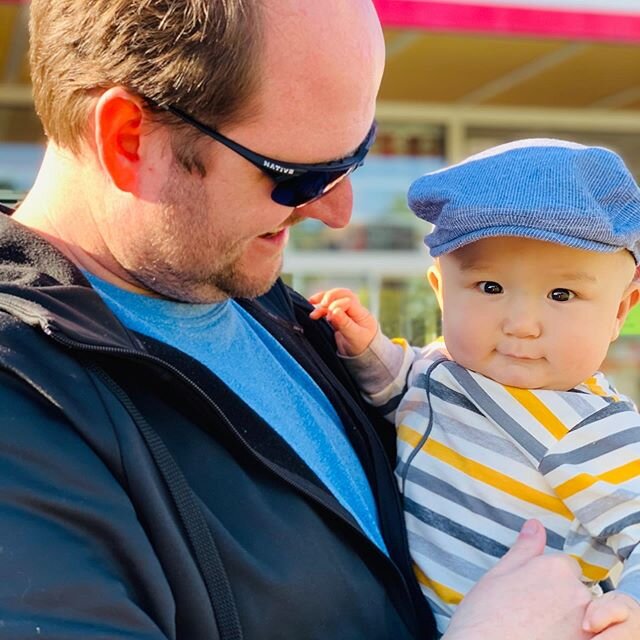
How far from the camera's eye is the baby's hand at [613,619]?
5.01 ft

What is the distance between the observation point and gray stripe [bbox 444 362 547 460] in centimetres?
176

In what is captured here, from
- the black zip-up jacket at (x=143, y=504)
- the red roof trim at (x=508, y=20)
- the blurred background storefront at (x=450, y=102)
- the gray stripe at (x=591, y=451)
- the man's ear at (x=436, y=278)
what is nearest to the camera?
the black zip-up jacket at (x=143, y=504)

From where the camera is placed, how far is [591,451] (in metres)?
1.72

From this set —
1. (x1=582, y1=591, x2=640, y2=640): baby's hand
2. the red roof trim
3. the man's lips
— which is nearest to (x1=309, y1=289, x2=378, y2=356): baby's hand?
the man's lips

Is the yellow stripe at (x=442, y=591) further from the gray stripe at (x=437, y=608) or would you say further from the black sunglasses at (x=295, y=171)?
the black sunglasses at (x=295, y=171)

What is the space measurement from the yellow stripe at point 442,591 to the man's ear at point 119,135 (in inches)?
30.4

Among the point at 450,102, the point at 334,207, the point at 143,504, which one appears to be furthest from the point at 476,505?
the point at 450,102

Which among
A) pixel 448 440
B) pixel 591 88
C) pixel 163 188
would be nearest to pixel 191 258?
pixel 163 188

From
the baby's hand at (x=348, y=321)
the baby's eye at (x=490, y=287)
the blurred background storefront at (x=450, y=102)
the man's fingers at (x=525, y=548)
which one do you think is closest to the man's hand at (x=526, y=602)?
the man's fingers at (x=525, y=548)

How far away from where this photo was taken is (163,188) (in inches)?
63.4

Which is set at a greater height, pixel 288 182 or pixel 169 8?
pixel 169 8

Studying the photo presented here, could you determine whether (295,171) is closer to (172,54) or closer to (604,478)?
(172,54)

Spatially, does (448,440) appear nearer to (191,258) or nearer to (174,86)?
(191,258)

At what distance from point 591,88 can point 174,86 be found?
20.3ft
